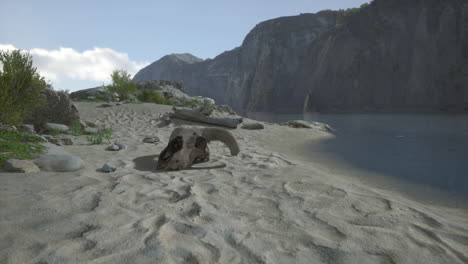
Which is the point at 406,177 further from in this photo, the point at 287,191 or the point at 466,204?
the point at 287,191

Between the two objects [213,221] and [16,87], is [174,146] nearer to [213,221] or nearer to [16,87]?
[213,221]

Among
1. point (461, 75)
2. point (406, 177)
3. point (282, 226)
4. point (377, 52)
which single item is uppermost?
point (377, 52)

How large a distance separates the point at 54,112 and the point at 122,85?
10.8m

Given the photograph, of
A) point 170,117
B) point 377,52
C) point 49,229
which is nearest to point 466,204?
point 49,229

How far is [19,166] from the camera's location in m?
3.61

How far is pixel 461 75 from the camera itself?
111ft

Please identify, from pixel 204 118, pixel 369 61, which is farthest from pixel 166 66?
pixel 204 118

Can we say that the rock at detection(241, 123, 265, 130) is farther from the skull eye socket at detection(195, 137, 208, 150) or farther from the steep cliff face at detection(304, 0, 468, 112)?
the steep cliff face at detection(304, 0, 468, 112)

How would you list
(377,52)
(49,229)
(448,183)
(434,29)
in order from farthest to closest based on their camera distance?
(377,52), (434,29), (448,183), (49,229)

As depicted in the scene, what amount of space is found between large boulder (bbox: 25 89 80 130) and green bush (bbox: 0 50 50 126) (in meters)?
1.84

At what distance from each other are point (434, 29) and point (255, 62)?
49.2 metres

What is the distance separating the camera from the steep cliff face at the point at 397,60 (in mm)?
35312

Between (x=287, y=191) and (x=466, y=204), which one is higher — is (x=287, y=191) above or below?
above

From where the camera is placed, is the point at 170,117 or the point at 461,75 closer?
the point at 170,117
